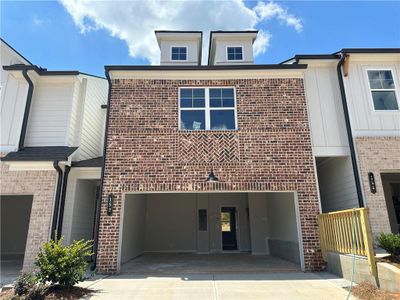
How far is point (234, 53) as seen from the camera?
43.5 ft

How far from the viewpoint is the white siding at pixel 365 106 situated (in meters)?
9.23

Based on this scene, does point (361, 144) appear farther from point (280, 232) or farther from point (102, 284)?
point (102, 284)

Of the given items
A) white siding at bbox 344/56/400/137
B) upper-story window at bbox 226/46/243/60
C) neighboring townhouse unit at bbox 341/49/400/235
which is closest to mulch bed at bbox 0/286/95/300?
neighboring townhouse unit at bbox 341/49/400/235

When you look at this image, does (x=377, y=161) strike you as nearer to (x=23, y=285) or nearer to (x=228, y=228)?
(x=228, y=228)

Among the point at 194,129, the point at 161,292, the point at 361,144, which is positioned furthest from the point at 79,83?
the point at 361,144

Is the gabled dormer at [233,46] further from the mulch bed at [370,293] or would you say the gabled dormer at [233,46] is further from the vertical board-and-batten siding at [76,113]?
the mulch bed at [370,293]

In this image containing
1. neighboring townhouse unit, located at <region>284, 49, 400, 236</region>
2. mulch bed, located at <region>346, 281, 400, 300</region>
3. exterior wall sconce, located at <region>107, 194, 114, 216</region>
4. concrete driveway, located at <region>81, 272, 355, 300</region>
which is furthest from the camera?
neighboring townhouse unit, located at <region>284, 49, 400, 236</region>

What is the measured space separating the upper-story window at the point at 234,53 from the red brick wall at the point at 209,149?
405 centimetres

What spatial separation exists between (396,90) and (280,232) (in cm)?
658

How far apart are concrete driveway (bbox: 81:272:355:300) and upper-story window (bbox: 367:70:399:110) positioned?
600 cm

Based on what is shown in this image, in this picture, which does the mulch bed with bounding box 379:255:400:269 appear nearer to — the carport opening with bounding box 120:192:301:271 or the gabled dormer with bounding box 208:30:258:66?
the carport opening with bounding box 120:192:301:271

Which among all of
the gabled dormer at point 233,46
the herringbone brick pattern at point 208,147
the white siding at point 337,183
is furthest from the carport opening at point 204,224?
the gabled dormer at point 233,46

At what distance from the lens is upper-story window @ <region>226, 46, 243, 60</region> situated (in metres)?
13.2

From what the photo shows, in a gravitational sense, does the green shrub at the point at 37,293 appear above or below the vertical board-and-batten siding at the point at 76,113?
below
